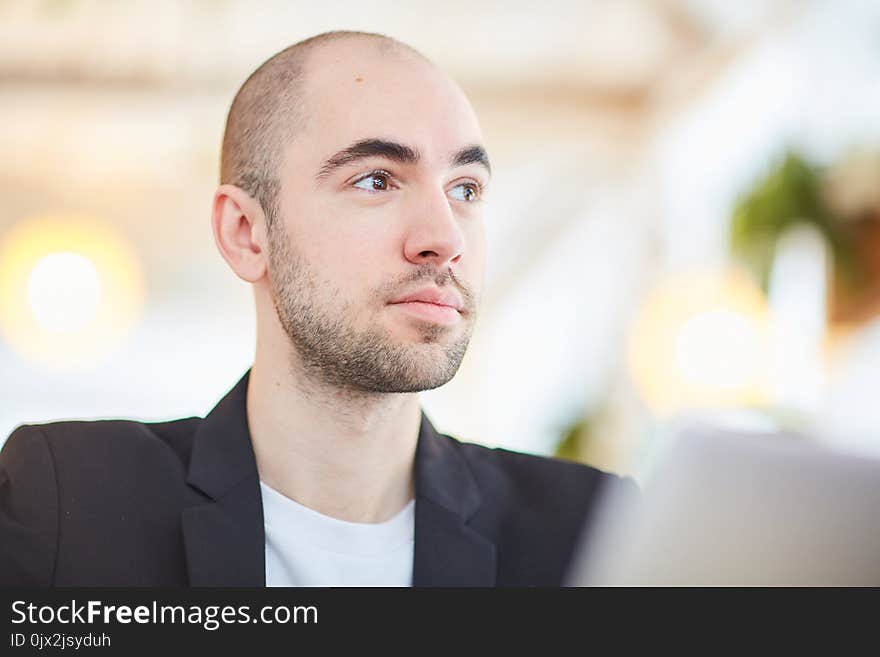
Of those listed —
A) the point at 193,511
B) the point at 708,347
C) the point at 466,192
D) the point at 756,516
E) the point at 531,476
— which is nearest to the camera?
the point at 756,516

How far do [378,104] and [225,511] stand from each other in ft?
1.44

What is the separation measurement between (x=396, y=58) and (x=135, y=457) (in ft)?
1.64

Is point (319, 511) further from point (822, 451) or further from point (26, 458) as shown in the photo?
point (822, 451)

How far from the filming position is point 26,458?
0.90 metres

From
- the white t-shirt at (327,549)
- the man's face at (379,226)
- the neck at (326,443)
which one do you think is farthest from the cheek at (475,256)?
the white t-shirt at (327,549)

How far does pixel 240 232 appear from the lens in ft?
3.42

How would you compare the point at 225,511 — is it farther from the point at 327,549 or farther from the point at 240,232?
the point at 240,232

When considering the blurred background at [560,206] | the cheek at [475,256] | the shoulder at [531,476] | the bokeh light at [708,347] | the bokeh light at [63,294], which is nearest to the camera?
the cheek at [475,256]

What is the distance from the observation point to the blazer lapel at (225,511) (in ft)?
2.88

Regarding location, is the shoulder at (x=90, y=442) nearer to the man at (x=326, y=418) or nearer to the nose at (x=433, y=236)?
the man at (x=326, y=418)

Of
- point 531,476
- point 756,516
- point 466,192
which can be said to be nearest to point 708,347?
point 531,476

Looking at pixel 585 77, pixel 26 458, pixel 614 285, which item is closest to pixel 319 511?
pixel 26 458

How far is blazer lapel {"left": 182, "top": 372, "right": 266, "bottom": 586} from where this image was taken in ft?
2.88

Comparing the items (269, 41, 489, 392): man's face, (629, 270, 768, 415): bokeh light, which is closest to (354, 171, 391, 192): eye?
(269, 41, 489, 392): man's face
